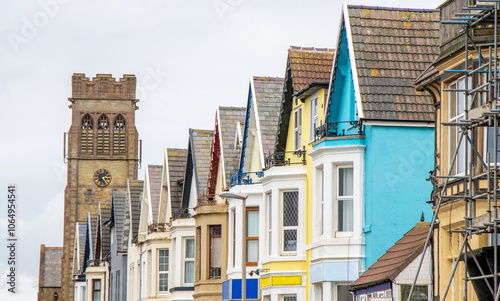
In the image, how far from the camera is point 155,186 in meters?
49.6

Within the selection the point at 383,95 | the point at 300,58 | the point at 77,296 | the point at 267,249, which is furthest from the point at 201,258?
the point at 77,296

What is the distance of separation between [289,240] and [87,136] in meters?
111

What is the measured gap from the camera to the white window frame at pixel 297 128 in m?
31.2

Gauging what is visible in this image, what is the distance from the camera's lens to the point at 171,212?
44.4m

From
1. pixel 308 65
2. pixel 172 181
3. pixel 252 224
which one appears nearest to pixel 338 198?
pixel 308 65

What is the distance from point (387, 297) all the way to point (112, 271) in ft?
131

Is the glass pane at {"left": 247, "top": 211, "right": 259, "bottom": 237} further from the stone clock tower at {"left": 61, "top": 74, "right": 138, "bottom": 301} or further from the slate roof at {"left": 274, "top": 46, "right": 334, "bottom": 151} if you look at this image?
the stone clock tower at {"left": 61, "top": 74, "right": 138, "bottom": 301}

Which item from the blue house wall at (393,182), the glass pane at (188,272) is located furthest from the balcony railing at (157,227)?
the blue house wall at (393,182)

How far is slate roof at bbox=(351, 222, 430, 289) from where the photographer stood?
2300 centimetres

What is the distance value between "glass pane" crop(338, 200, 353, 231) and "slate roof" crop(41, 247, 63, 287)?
4608 inches

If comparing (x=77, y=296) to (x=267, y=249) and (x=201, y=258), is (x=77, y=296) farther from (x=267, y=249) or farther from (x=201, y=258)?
(x=267, y=249)

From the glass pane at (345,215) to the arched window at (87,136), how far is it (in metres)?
113

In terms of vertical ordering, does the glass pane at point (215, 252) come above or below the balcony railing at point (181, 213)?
below

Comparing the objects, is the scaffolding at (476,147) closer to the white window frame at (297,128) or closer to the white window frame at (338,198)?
the white window frame at (338,198)
